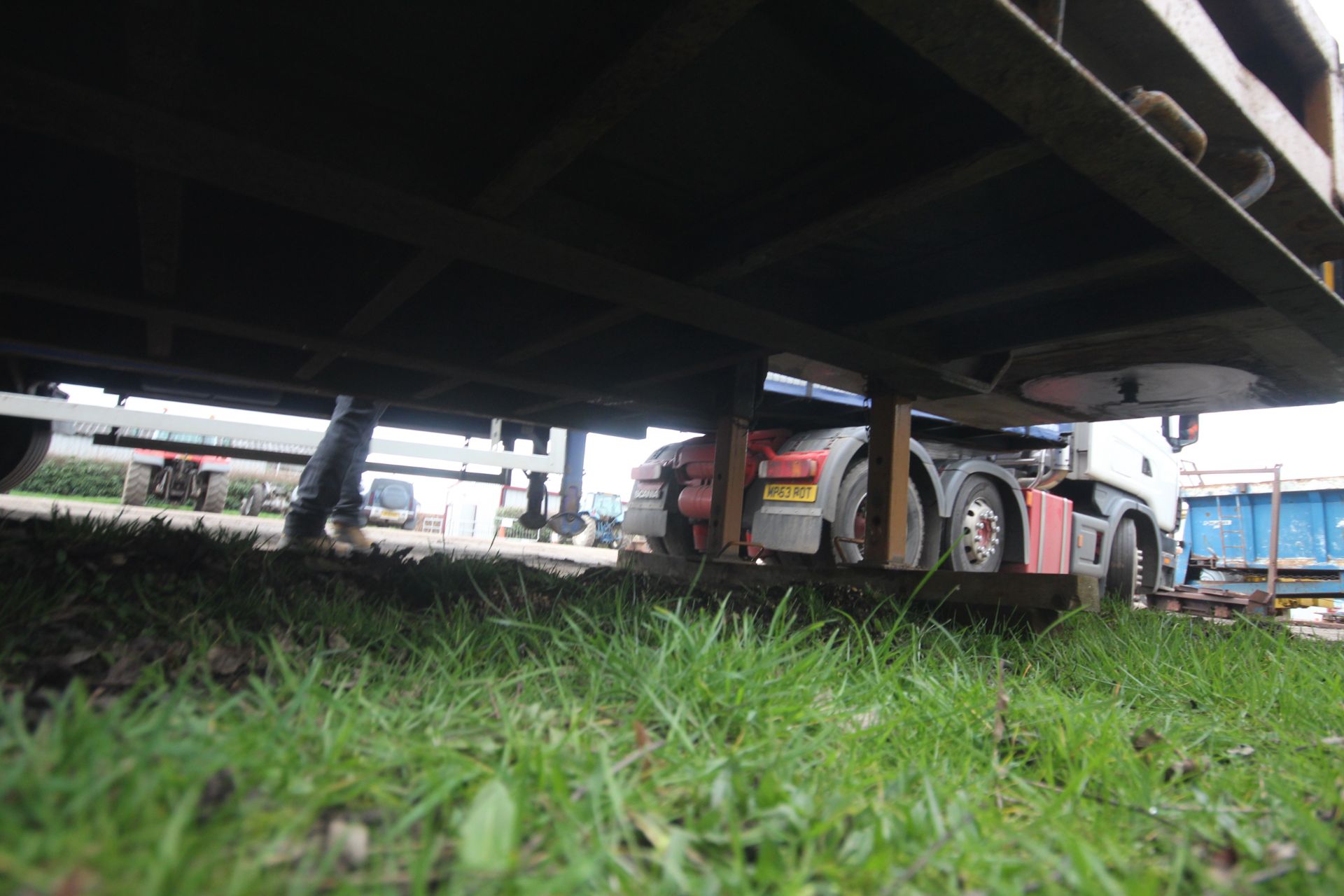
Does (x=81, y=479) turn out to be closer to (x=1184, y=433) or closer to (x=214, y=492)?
(x=214, y=492)

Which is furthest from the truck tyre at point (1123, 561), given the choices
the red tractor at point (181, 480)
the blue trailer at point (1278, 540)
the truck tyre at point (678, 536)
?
the red tractor at point (181, 480)

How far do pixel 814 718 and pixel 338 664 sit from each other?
1046 millimetres

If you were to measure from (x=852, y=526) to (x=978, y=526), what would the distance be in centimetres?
177

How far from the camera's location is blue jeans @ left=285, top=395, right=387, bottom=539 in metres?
4.83

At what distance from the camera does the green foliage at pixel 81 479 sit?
2130 cm

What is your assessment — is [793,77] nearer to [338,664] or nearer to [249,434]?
[338,664]

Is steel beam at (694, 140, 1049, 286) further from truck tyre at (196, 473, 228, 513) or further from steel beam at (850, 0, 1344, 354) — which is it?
truck tyre at (196, 473, 228, 513)

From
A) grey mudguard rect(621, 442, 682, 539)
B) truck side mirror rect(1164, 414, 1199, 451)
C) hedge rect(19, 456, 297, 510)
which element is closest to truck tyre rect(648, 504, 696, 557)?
grey mudguard rect(621, 442, 682, 539)

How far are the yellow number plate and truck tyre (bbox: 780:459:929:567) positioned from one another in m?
0.20

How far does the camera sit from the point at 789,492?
479 centimetres

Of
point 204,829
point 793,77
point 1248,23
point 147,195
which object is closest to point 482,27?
point 793,77

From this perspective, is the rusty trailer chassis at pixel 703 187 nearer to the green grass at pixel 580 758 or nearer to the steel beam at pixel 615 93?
the steel beam at pixel 615 93

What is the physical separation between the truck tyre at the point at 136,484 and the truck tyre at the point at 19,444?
8.17 metres

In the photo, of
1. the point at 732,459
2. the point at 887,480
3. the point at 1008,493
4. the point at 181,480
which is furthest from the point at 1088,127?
the point at 181,480
